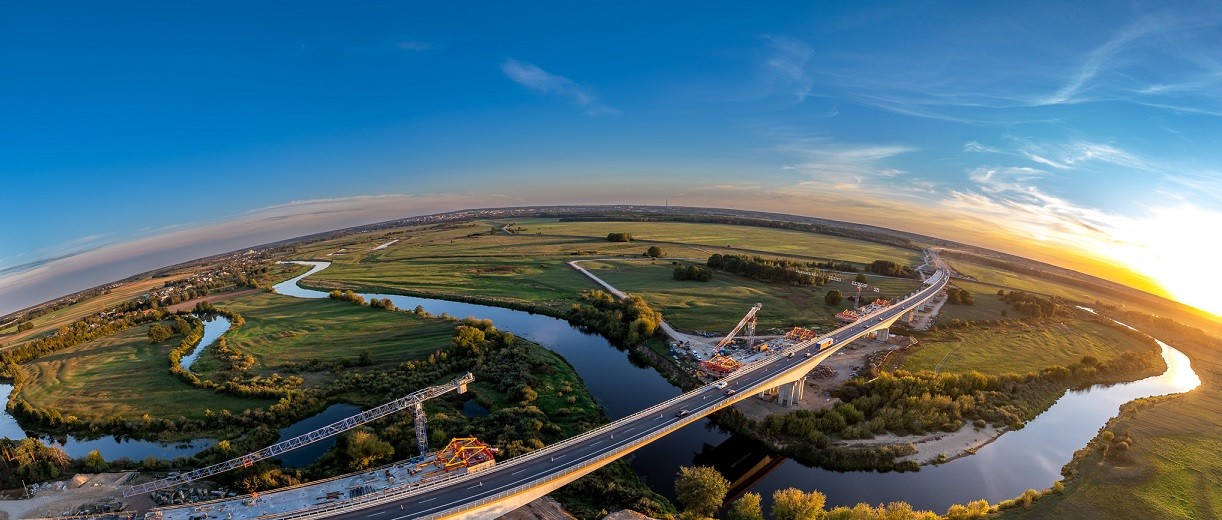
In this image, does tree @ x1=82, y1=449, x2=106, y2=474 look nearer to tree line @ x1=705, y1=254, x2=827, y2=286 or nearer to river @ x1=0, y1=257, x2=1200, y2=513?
river @ x1=0, y1=257, x2=1200, y2=513

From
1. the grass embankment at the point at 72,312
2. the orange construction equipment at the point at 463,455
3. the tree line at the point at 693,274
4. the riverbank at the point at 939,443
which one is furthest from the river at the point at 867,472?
the tree line at the point at 693,274

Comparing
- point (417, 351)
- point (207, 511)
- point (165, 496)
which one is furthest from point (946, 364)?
point (165, 496)

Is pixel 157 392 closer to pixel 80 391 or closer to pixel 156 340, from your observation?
pixel 80 391

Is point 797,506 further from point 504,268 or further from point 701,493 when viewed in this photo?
point 504,268

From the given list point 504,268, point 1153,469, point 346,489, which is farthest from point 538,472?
point 504,268

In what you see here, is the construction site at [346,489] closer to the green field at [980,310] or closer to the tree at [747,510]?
the tree at [747,510]

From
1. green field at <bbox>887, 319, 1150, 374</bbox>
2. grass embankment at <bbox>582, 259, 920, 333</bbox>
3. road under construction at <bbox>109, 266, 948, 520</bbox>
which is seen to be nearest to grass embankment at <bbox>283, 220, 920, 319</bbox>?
grass embankment at <bbox>582, 259, 920, 333</bbox>
